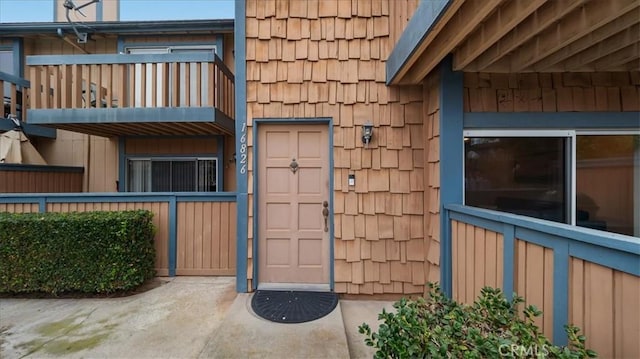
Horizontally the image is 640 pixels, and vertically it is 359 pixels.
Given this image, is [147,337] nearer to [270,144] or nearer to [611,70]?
[270,144]

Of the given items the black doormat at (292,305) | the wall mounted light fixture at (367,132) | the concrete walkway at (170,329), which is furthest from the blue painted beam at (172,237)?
the wall mounted light fixture at (367,132)

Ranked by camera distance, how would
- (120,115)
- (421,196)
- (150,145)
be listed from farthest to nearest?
(150,145) < (120,115) < (421,196)

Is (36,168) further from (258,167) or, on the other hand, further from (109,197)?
(258,167)

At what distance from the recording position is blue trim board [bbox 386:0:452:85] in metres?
2.01

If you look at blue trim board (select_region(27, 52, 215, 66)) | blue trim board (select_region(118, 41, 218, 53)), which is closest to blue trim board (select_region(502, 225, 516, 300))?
blue trim board (select_region(27, 52, 215, 66))

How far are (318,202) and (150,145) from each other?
4.23 metres

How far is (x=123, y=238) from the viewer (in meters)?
3.47

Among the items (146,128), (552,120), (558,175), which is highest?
(146,128)

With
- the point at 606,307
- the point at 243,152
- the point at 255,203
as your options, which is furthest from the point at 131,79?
the point at 606,307

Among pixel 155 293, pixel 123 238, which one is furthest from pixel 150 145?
pixel 155 293

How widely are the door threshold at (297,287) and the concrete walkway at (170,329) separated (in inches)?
10.5

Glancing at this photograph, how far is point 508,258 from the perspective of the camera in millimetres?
1997

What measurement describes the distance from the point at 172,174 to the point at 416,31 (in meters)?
5.31

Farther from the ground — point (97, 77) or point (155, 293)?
point (97, 77)
